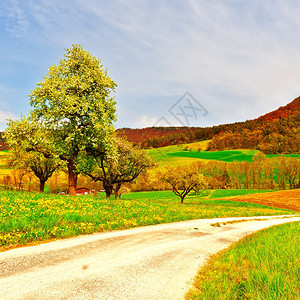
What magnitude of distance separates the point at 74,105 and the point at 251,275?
2396cm

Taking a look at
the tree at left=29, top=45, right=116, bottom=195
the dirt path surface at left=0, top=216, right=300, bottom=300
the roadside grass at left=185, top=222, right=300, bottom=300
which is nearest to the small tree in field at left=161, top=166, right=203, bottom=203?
the tree at left=29, top=45, right=116, bottom=195

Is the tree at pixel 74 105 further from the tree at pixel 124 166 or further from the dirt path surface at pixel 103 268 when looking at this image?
the dirt path surface at pixel 103 268

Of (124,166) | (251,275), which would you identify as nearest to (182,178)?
(124,166)

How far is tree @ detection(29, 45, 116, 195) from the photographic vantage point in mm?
24078

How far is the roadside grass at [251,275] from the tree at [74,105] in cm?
1967

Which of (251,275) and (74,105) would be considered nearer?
(251,275)

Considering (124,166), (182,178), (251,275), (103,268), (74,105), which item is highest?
(74,105)

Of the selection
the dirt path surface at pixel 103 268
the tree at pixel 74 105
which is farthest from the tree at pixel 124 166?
the dirt path surface at pixel 103 268

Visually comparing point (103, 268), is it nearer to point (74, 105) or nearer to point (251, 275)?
point (251, 275)

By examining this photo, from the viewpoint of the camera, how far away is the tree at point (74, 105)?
24.1 m

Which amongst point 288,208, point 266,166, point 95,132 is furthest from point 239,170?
point 95,132

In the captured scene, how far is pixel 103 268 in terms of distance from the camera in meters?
6.13

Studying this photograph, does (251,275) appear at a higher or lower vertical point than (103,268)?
lower

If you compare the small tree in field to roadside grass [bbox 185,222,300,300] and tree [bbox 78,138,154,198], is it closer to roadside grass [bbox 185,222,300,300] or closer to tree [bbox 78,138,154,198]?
tree [bbox 78,138,154,198]
